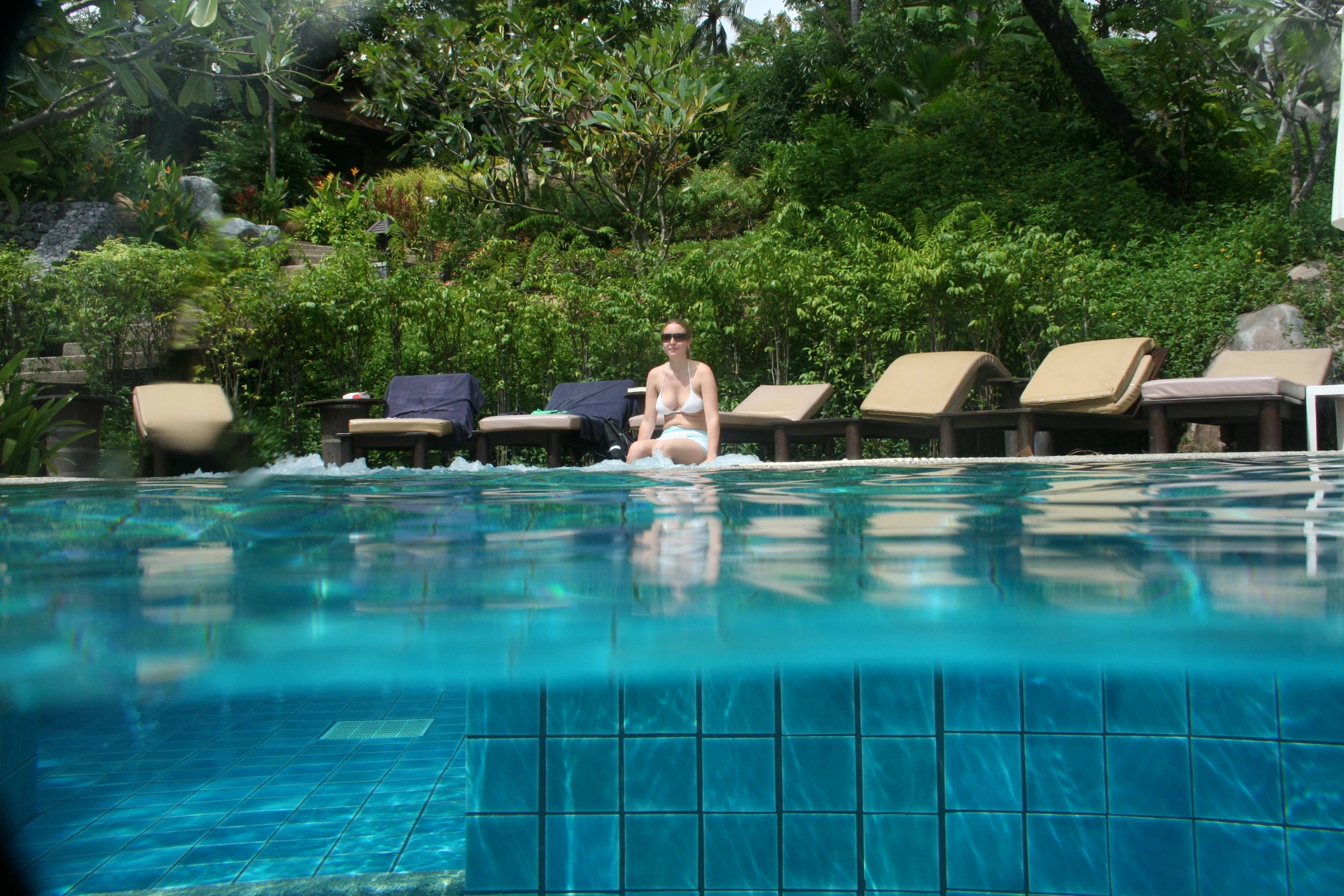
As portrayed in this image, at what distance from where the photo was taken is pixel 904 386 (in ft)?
29.0

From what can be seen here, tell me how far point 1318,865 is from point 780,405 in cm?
661

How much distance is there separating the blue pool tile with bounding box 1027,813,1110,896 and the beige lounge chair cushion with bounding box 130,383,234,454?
303 centimetres

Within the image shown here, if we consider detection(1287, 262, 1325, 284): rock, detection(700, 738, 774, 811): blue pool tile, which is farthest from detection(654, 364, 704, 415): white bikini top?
detection(1287, 262, 1325, 284): rock

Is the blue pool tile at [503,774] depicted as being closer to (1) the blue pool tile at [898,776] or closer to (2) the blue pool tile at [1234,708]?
(1) the blue pool tile at [898,776]

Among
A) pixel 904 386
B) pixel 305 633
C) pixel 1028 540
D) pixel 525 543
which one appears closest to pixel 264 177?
pixel 525 543

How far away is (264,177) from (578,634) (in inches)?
100

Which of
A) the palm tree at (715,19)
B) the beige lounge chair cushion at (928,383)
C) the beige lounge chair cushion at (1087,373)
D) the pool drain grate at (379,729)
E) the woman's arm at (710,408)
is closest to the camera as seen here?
the pool drain grate at (379,729)

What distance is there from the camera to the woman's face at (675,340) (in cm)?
704

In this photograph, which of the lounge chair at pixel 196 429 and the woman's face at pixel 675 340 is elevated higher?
the woman's face at pixel 675 340

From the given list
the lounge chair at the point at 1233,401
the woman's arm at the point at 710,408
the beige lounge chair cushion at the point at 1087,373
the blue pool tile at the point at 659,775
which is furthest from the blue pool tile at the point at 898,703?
the beige lounge chair cushion at the point at 1087,373

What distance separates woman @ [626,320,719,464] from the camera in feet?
23.1

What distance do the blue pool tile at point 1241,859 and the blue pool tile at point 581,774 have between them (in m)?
1.72

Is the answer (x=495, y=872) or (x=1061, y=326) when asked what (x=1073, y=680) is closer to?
(x=495, y=872)

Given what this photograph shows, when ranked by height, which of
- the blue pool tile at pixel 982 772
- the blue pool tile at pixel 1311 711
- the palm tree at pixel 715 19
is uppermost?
the palm tree at pixel 715 19
